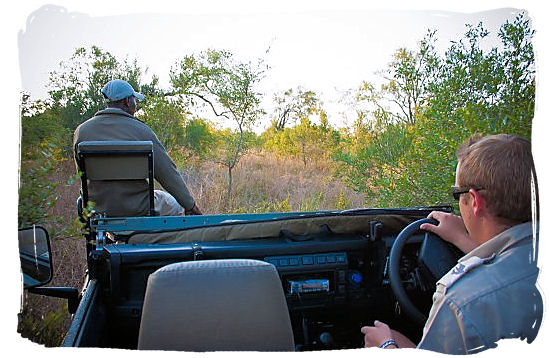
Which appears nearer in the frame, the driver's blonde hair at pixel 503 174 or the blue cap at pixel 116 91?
the driver's blonde hair at pixel 503 174

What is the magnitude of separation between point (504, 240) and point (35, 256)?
43.4 inches

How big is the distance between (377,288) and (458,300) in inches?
44.9

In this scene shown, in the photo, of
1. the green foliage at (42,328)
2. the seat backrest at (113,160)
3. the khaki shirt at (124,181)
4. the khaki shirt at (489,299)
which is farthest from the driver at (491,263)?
the khaki shirt at (124,181)

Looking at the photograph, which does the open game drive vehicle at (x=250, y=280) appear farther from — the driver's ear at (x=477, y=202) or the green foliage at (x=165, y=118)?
the green foliage at (x=165, y=118)

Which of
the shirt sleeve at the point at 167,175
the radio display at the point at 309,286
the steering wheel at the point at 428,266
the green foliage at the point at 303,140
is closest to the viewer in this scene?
the steering wheel at the point at 428,266

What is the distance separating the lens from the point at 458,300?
115cm

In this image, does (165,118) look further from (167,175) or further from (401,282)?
(401,282)

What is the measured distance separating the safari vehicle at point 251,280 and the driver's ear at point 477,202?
0.53 meters

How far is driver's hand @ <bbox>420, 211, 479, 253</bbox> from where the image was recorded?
172 cm

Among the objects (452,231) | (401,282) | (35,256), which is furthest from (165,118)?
(35,256)

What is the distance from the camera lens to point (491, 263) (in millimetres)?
1173

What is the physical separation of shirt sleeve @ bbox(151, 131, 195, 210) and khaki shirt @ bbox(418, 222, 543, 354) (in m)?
2.69

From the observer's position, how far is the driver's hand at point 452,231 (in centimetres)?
172

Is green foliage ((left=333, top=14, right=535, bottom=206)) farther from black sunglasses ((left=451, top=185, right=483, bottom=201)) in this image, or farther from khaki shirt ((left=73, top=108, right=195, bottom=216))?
khaki shirt ((left=73, top=108, right=195, bottom=216))
